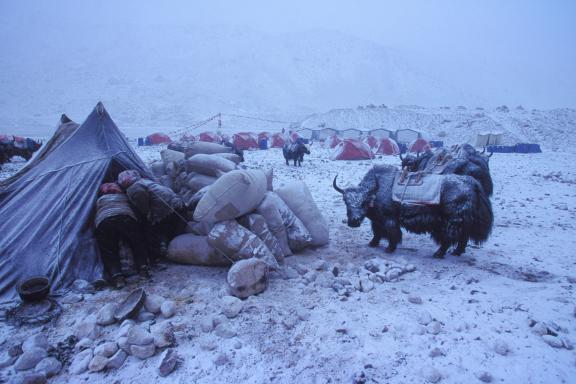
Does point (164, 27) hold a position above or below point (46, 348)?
above

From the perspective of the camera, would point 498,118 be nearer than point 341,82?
Yes

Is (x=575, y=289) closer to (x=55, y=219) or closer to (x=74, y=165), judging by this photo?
(x=55, y=219)

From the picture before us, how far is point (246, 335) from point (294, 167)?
10569 mm

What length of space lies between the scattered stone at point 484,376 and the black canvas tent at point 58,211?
342 cm

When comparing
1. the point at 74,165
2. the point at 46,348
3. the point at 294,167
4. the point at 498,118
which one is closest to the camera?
the point at 46,348

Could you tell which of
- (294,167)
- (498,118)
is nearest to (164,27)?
(498,118)

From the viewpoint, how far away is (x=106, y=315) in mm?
2586

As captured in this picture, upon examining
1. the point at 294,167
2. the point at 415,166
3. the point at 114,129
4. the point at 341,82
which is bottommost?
the point at 294,167

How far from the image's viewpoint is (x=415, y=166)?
609 cm

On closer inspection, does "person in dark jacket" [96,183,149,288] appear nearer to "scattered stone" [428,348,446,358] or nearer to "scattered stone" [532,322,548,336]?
"scattered stone" [428,348,446,358]

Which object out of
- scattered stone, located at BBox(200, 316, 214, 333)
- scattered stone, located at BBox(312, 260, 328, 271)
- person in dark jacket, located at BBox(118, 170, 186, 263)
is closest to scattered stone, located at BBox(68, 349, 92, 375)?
scattered stone, located at BBox(200, 316, 214, 333)

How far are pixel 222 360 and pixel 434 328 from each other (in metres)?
1.59

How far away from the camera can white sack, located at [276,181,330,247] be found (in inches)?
166

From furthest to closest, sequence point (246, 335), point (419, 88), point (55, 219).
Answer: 1. point (419, 88)
2. point (55, 219)
3. point (246, 335)
